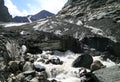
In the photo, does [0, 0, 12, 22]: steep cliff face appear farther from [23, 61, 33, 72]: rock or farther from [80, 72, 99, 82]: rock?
[80, 72, 99, 82]: rock

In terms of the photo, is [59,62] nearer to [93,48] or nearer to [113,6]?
[93,48]

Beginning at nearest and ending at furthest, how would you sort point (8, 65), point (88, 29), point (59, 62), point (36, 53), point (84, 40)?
point (8, 65), point (59, 62), point (36, 53), point (84, 40), point (88, 29)

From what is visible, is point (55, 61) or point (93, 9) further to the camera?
point (93, 9)

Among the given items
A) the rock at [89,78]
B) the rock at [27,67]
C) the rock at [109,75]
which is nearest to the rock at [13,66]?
the rock at [27,67]

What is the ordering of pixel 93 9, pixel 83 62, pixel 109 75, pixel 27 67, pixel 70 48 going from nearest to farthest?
pixel 109 75 < pixel 27 67 < pixel 83 62 < pixel 70 48 < pixel 93 9

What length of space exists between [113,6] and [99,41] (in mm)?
15993

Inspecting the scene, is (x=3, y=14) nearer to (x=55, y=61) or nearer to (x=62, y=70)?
(x=55, y=61)

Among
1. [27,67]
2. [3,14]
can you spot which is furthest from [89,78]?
[3,14]

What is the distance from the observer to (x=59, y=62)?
4256cm

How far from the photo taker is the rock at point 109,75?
106 ft

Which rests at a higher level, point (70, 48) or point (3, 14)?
point (3, 14)

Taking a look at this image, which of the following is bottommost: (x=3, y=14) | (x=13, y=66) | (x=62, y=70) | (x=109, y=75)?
(x=62, y=70)

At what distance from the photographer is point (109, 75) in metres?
33.3

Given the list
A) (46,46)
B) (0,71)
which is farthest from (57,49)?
(0,71)
